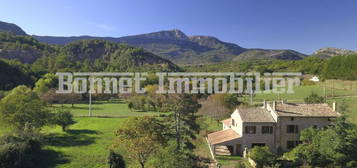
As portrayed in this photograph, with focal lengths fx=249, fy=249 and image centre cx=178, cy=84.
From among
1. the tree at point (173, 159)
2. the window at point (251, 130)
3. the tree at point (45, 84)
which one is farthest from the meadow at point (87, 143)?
the tree at point (45, 84)

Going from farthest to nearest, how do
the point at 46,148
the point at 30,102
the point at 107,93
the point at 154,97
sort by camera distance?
the point at 107,93
the point at 154,97
the point at 30,102
the point at 46,148

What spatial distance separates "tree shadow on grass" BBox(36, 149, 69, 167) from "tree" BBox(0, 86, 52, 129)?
308 inches

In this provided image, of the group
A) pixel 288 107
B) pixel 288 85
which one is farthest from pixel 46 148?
pixel 288 85

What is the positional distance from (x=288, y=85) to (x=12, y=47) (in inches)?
6227

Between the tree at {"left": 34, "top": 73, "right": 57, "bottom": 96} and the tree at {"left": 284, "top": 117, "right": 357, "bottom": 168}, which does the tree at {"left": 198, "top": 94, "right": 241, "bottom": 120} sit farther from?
the tree at {"left": 34, "top": 73, "right": 57, "bottom": 96}

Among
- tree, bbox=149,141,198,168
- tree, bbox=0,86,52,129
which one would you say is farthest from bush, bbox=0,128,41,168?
tree, bbox=149,141,198,168

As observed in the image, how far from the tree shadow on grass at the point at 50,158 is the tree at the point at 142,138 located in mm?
9289

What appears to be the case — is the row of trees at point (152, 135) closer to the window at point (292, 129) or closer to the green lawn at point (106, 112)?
the window at point (292, 129)

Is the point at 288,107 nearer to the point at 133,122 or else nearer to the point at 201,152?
the point at 201,152

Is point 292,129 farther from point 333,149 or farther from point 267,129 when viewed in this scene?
point 333,149

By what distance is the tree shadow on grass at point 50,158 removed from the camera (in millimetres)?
28828

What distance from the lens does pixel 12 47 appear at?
15400 centimetres

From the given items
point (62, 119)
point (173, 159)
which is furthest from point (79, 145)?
→ point (173, 159)

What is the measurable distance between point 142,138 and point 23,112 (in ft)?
80.9
